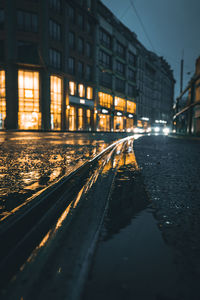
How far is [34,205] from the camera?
226 cm

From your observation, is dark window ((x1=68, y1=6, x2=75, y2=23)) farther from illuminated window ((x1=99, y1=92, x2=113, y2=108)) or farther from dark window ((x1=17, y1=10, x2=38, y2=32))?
illuminated window ((x1=99, y1=92, x2=113, y2=108))

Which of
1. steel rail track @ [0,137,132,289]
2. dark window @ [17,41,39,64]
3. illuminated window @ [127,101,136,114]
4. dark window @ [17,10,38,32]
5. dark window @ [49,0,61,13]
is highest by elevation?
dark window @ [49,0,61,13]

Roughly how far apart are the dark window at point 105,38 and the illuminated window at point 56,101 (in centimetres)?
1706

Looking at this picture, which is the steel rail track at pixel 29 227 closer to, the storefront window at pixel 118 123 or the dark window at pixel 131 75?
the storefront window at pixel 118 123

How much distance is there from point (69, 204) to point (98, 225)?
0.61m

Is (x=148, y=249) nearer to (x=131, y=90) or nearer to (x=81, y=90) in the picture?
(x=81, y=90)

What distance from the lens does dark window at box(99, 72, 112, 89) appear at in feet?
152

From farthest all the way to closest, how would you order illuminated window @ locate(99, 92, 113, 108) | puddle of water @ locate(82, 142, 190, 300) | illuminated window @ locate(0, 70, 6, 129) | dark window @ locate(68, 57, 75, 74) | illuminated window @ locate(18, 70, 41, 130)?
illuminated window @ locate(99, 92, 113, 108), dark window @ locate(68, 57, 75, 74), illuminated window @ locate(18, 70, 41, 130), illuminated window @ locate(0, 70, 6, 129), puddle of water @ locate(82, 142, 190, 300)

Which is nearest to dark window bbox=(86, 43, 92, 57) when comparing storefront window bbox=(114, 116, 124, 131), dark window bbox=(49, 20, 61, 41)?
dark window bbox=(49, 20, 61, 41)

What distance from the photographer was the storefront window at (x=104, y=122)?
150 ft

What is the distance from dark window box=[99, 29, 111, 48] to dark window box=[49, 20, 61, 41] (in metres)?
13.3

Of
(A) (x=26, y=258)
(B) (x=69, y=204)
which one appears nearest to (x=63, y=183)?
(B) (x=69, y=204)

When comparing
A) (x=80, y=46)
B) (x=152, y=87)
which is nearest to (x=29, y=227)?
(x=80, y=46)

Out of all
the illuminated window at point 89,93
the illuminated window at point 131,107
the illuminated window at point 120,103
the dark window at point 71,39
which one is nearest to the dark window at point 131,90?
the illuminated window at point 131,107
